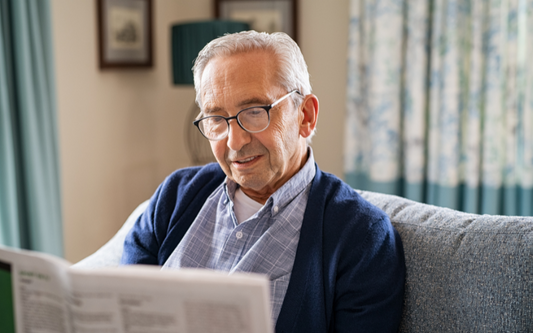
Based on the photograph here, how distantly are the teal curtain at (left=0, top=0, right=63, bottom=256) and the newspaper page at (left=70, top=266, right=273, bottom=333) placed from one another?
170cm

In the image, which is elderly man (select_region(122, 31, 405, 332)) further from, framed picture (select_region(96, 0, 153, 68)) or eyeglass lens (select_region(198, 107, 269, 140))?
framed picture (select_region(96, 0, 153, 68))

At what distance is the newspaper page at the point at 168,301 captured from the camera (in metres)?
0.62

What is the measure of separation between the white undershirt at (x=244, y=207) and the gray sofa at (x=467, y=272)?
1.22 feet

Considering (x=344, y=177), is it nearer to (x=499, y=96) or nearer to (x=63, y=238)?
(x=499, y=96)

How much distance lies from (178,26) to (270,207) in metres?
1.83

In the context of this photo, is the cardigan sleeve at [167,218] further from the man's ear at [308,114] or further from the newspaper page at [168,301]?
the newspaper page at [168,301]

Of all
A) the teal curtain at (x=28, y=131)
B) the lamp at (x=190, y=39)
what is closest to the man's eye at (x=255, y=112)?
the teal curtain at (x=28, y=131)

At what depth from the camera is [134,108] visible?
10.5 feet

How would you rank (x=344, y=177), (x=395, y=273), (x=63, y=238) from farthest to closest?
1. (x=344, y=177)
2. (x=63, y=238)
3. (x=395, y=273)

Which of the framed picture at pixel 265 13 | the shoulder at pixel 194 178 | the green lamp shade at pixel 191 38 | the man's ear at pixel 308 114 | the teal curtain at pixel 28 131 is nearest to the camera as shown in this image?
the man's ear at pixel 308 114

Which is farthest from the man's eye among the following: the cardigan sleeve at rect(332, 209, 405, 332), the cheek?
the cardigan sleeve at rect(332, 209, 405, 332)

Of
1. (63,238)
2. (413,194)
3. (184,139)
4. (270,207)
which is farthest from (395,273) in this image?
(184,139)

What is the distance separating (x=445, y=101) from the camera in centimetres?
274

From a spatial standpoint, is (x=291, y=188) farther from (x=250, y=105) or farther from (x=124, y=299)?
(x=124, y=299)
